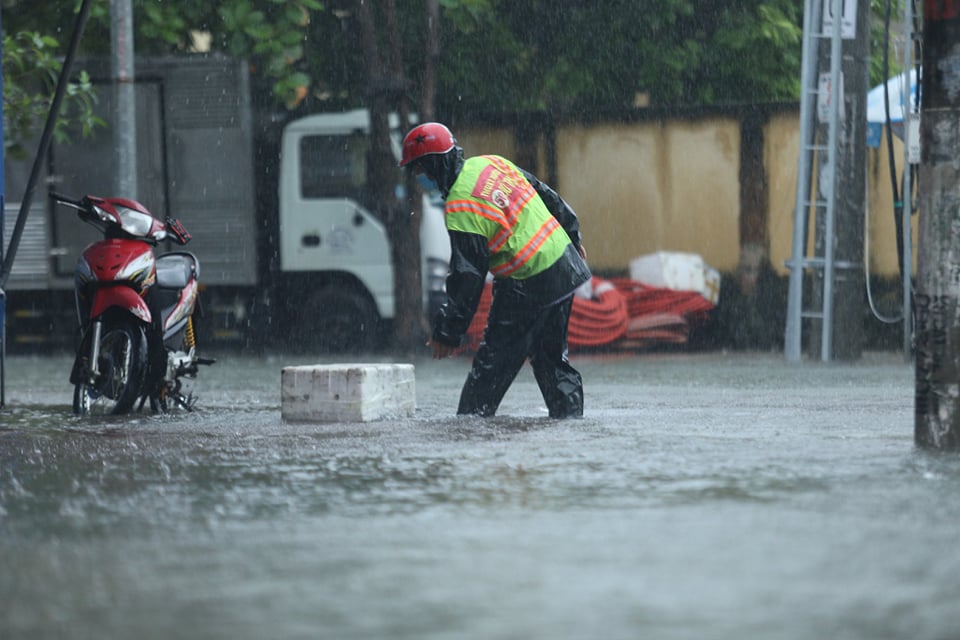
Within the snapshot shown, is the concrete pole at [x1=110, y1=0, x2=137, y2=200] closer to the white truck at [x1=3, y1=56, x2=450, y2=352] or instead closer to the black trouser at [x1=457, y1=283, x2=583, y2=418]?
the white truck at [x1=3, y1=56, x2=450, y2=352]

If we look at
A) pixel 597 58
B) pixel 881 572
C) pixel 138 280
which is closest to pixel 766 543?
pixel 881 572

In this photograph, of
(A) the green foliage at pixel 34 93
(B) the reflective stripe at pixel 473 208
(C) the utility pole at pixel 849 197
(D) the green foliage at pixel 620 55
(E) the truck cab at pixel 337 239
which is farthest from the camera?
(D) the green foliage at pixel 620 55

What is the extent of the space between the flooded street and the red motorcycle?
0.54 metres

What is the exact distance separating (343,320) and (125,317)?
8226 millimetres

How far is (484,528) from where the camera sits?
6.32m

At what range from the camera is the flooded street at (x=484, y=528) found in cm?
488

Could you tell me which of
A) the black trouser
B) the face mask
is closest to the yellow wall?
the black trouser

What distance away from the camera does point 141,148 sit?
2005 centimetres

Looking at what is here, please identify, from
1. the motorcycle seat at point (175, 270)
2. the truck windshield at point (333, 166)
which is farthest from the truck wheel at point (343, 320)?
the motorcycle seat at point (175, 270)

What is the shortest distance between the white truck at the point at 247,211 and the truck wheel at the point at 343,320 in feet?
0.05

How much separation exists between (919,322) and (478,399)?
2697 millimetres

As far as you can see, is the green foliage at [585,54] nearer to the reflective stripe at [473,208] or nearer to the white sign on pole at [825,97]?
the white sign on pole at [825,97]

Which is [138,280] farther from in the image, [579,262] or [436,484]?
[436,484]

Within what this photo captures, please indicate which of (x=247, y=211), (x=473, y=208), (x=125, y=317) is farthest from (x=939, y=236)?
Answer: (x=247, y=211)
